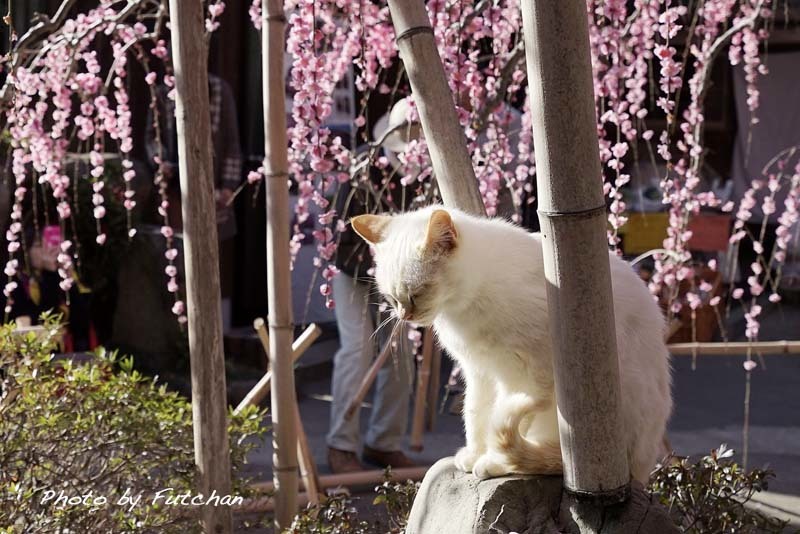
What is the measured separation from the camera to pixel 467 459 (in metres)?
2.34

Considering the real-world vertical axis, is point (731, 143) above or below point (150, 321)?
above

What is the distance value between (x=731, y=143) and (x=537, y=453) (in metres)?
9.00

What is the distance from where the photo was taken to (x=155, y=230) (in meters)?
6.87

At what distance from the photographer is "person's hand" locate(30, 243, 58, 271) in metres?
6.00

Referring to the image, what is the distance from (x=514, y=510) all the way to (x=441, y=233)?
61 cm

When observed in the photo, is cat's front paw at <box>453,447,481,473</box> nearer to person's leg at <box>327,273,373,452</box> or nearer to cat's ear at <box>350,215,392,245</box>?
cat's ear at <box>350,215,392,245</box>

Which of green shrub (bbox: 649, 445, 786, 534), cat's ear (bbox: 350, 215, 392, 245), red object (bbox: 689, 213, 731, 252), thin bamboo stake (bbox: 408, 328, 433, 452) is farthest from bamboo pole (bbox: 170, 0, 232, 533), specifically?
red object (bbox: 689, 213, 731, 252)

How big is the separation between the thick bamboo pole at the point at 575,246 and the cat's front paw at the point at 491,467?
0.32 meters

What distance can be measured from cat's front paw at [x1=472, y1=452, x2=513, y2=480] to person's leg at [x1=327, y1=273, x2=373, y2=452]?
2854 mm

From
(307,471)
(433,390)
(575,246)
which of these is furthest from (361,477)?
(575,246)

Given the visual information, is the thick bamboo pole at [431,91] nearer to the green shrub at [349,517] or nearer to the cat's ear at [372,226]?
the cat's ear at [372,226]

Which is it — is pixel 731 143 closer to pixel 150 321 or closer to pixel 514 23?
pixel 150 321

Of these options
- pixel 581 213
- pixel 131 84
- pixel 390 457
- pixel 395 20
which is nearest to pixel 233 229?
pixel 131 84

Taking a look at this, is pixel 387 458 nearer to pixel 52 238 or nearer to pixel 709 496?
pixel 52 238
